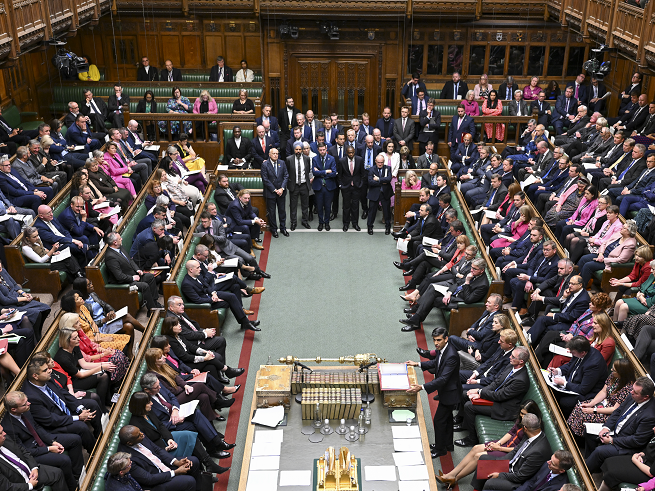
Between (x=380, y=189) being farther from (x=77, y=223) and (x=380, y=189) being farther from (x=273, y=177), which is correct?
(x=77, y=223)

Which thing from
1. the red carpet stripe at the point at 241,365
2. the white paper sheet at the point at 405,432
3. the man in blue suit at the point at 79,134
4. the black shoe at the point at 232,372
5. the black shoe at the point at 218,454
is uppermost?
the man in blue suit at the point at 79,134

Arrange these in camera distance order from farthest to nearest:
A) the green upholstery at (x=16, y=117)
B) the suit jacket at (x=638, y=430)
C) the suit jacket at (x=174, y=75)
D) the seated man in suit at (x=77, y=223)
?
the suit jacket at (x=174, y=75), the green upholstery at (x=16, y=117), the seated man in suit at (x=77, y=223), the suit jacket at (x=638, y=430)

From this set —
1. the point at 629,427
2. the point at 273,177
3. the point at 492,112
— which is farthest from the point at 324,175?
the point at 629,427

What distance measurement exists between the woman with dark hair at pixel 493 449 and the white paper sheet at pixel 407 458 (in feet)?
1.30

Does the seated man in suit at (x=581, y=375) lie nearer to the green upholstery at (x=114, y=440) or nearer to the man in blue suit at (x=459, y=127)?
the green upholstery at (x=114, y=440)

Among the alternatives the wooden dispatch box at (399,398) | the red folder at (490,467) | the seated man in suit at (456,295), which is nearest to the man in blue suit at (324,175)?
the seated man in suit at (456,295)

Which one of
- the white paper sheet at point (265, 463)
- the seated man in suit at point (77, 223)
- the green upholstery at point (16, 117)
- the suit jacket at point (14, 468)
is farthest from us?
the green upholstery at point (16, 117)

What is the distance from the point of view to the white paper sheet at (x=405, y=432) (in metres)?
5.89

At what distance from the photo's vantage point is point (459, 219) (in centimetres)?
970

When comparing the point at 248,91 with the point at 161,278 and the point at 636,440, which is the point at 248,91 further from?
the point at 636,440

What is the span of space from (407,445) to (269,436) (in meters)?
1.22

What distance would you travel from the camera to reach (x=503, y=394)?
6125 millimetres

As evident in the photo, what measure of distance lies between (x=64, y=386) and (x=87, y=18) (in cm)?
986

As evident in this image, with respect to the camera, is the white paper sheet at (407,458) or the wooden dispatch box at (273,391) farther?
the wooden dispatch box at (273,391)
